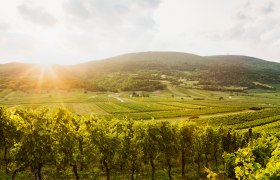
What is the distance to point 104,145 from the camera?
50906 millimetres

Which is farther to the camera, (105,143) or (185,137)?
(185,137)

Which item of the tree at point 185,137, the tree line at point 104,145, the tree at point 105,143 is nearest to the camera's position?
the tree line at point 104,145

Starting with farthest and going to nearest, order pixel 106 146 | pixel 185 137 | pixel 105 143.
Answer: pixel 185 137
pixel 105 143
pixel 106 146

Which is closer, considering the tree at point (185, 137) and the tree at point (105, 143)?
the tree at point (105, 143)

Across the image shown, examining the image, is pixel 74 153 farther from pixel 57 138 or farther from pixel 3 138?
pixel 3 138

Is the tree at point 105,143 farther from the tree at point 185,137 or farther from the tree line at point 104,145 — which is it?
the tree at point 185,137

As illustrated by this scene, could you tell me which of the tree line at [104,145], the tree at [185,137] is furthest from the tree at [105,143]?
the tree at [185,137]

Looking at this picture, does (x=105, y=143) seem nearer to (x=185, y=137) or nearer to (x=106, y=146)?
(x=106, y=146)

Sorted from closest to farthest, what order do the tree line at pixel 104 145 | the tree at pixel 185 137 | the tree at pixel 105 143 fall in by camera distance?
the tree line at pixel 104 145 < the tree at pixel 105 143 < the tree at pixel 185 137

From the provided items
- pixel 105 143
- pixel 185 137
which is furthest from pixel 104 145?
pixel 185 137

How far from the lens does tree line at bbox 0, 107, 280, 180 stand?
4147cm

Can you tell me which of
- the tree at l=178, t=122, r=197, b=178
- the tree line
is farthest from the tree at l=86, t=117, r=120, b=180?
the tree at l=178, t=122, r=197, b=178

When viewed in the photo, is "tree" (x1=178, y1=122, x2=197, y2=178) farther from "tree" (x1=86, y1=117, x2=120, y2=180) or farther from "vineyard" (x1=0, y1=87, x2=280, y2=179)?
"tree" (x1=86, y1=117, x2=120, y2=180)

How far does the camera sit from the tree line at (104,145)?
4147 cm
